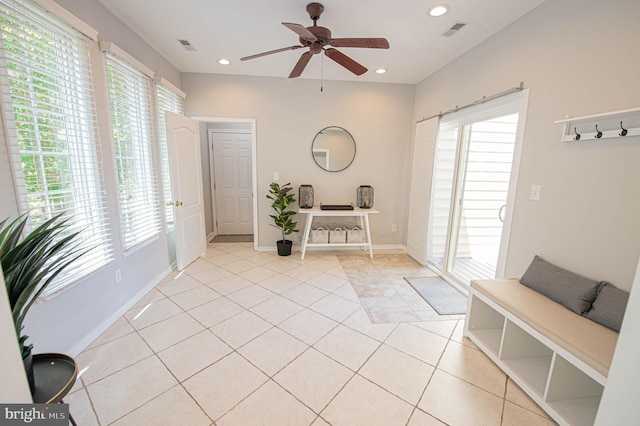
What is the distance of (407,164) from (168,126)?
3.34 m

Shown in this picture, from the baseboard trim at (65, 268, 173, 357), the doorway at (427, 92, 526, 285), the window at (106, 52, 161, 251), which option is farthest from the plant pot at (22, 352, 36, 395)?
the doorway at (427, 92, 526, 285)

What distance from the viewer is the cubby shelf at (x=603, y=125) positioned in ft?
4.61

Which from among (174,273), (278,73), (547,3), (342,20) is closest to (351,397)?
(174,273)

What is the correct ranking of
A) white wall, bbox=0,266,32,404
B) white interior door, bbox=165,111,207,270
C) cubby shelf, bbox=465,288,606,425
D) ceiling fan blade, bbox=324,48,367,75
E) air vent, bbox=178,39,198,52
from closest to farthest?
white wall, bbox=0,266,32,404 < cubby shelf, bbox=465,288,606,425 < ceiling fan blade, bbox=324,48,367,75 < air vent, bbox=178,39,198,52 < white interior door, bbox=165,111,207,270

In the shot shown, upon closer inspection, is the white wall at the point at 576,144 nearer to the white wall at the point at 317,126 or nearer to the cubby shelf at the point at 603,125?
the cubby shelf at the point at 603,125

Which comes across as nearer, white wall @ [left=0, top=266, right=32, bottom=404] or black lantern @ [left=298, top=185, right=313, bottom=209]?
white wall @ [left=0, top=266, right=32, bottom=404]

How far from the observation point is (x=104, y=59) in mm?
2070

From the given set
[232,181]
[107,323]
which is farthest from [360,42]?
[232,181]

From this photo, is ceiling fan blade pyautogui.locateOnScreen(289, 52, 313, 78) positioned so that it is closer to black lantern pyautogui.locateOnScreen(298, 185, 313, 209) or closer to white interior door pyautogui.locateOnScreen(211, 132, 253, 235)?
black lantern pyautogui.locateOnScreen(298, 185, 313, 209)

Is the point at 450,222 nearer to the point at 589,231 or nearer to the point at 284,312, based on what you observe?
the point at 589,231

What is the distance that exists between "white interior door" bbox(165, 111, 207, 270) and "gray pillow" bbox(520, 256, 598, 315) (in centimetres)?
354

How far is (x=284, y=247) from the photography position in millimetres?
3824

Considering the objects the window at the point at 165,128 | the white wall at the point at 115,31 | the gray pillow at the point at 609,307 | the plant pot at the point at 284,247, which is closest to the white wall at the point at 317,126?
the plant pot at the point at 284,247

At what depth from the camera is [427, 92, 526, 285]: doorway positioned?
9.75 ft
